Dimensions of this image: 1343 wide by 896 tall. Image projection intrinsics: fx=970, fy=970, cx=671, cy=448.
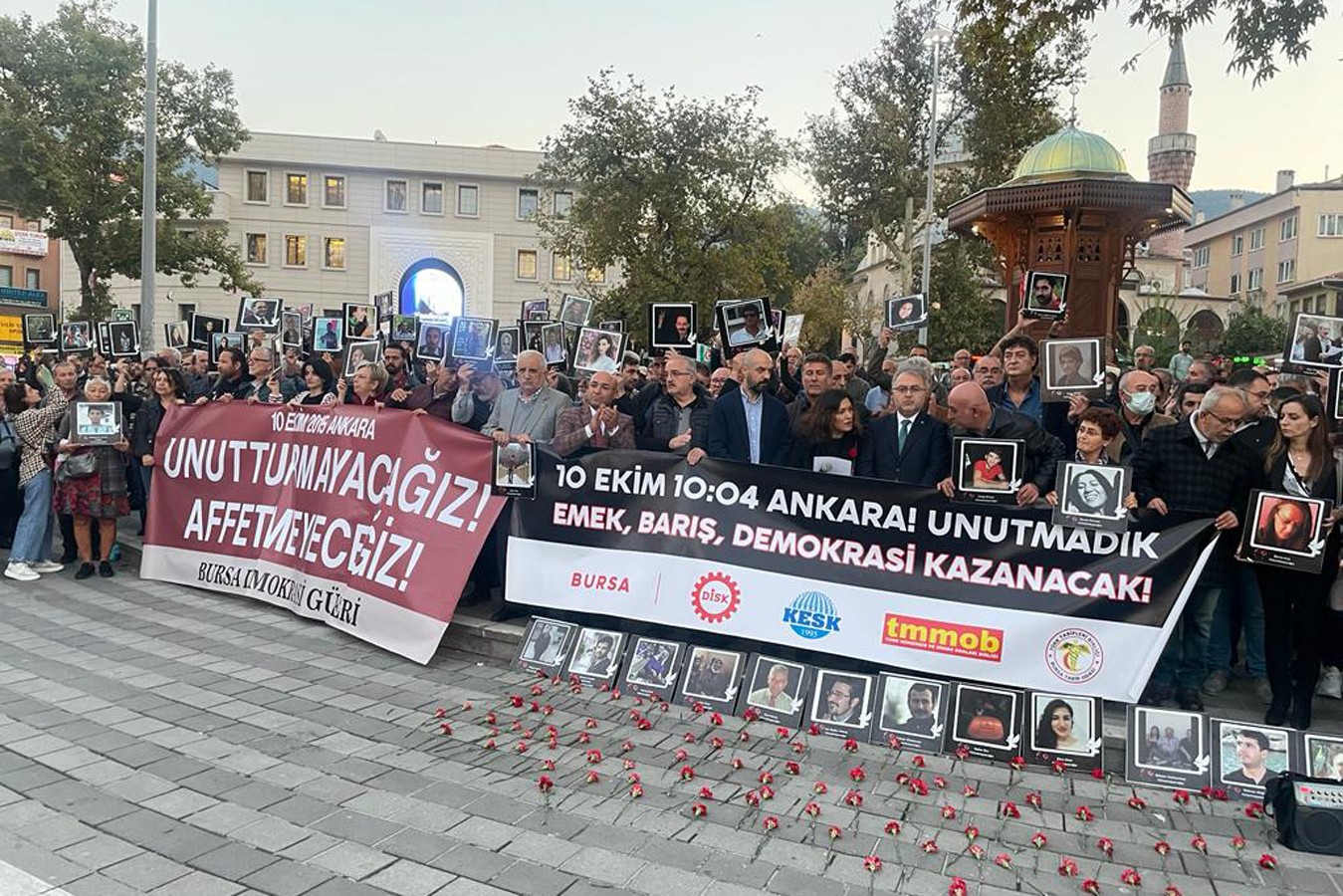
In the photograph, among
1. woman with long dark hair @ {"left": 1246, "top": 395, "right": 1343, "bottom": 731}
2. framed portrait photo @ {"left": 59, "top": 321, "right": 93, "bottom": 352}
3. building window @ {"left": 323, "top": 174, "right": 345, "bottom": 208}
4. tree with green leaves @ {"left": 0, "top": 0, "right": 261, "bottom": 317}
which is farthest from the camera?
building window @ {"left": 323, "top": 174, "right": 345, "bottom": 208}

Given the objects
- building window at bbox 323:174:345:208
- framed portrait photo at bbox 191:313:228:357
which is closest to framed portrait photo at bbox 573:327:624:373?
framed portrait photo at bbox 191:313:228:357

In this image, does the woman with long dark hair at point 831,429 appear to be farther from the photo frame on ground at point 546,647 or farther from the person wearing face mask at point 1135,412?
the photo frame on ground at point 546,647

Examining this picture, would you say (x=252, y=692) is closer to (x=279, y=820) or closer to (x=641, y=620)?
(x=279, y=820)

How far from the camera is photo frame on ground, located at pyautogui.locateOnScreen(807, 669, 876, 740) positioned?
4961 millimetres

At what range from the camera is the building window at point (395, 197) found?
5241 centimetres

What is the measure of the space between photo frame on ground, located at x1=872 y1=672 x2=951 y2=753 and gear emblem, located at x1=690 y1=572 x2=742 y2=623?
0.98 metres

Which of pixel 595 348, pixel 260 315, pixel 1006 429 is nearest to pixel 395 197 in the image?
pixel 260 315

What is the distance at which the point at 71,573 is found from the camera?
8.48 meters

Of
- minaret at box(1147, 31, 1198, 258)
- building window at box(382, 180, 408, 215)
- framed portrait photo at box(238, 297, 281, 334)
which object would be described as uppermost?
minaret at box(1147, 31, 1198, 258)

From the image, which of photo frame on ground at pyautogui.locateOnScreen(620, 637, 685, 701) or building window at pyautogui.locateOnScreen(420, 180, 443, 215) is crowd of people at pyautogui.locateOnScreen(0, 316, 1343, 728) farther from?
building window at pyautogui.locateOnScreen(420, 180, 443, 215)

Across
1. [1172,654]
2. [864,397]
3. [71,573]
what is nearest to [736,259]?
[864,397]

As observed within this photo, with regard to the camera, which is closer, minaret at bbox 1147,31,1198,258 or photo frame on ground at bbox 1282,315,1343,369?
photo frame on ground at bbox 1282,315,1343,369

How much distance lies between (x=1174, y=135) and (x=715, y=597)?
312ft

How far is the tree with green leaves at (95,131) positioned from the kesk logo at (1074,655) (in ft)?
96.5
